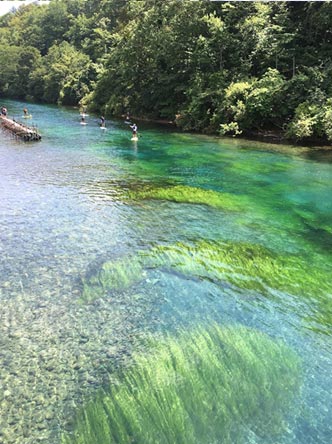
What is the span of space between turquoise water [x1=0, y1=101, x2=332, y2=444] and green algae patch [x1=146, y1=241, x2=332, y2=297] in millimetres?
58

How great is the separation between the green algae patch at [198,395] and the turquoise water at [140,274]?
290 millimetres

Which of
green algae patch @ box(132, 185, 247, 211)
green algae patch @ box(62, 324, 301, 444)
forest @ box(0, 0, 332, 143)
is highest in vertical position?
forest @ box(0, 0, 332, 143)

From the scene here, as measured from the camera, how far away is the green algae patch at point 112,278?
1048 centimetres

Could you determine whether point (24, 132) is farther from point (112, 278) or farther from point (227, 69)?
point (112, 278)

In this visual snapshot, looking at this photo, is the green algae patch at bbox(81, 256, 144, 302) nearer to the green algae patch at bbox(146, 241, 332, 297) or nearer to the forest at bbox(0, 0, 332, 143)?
the green algae patch at bbox(146, 241, 332, 297)

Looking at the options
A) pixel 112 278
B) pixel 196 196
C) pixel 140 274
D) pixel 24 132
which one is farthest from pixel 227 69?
pixel 112 278

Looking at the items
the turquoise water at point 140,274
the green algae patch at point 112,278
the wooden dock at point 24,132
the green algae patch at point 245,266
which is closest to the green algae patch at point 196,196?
the turquoise water at point 140,274

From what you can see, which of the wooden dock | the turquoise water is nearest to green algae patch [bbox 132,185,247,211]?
the turquoise water

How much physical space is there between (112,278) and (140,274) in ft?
2.69

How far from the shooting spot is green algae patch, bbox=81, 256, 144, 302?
10477mm

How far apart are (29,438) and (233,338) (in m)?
4.49

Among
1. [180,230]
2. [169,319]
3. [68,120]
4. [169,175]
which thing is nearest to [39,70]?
[68,120]

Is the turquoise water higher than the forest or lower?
lower

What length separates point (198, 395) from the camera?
6.99 m
